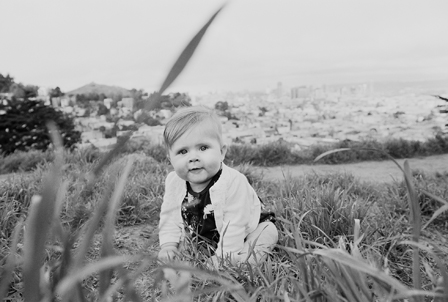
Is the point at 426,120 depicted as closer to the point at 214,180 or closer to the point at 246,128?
the point at 246,128

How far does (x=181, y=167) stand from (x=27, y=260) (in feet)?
4.86

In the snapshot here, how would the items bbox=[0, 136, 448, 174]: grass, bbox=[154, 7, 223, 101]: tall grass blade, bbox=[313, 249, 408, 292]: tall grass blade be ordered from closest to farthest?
1. bbox=[154, 7, 223, 101]: tall grass blade
2. bbox=[313, 249, 408, 292]: tall grass blade
3. bbox=[0, 136, 448, 174]: grass

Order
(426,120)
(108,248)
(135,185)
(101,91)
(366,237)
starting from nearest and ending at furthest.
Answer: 1. (108,248)
2. (366,237)
3. (135,185)
4. (426,120)
5. (101,91)

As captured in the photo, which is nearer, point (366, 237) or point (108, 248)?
point (108, 248)

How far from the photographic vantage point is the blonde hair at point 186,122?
75.0 inches

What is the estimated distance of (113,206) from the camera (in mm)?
562

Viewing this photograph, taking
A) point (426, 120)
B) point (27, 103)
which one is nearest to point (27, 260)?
point (426, 120)

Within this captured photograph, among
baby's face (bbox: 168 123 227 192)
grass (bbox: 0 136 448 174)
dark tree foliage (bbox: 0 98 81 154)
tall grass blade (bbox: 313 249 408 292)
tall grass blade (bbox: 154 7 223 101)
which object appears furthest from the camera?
dark tree foliage (bbox: 0 98 81 154)

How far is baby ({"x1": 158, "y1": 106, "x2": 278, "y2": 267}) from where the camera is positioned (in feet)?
6.25

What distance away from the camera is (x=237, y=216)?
6.40ft

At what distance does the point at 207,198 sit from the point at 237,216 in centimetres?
20

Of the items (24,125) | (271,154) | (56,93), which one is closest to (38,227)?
(271,154)

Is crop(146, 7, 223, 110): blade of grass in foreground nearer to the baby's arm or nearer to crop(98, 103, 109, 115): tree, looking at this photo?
the baby's arm

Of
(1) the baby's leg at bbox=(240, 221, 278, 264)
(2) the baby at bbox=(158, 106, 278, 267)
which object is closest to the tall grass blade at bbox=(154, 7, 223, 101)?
(2) the baby at bbox=(158, 106, 278, 267)
